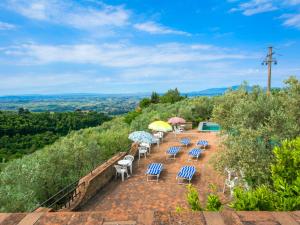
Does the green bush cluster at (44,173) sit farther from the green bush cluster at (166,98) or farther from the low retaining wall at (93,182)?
the green bush cluster at (166,98)

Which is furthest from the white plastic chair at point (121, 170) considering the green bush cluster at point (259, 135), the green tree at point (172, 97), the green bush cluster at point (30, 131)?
the green tree at point (172, 97)

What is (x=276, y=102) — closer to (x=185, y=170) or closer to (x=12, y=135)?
(x=185, y=170)

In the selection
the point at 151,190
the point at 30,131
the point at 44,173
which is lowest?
the point at 30,131

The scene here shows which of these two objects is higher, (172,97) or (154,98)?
(172,97)

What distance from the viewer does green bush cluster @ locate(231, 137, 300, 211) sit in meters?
5.46

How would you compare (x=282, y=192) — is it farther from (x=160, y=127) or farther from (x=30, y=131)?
(x=30, y=131)

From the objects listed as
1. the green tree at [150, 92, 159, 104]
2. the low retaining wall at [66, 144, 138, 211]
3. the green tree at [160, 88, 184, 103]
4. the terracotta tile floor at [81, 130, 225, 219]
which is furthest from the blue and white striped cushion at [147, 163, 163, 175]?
the green tree at [150, 92, 159, 104]

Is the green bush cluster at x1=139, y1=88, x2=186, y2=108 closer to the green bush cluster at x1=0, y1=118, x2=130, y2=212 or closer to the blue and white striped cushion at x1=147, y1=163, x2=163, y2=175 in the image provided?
the green bush cluster at x1=0, y1=118, x2=130, y2=212

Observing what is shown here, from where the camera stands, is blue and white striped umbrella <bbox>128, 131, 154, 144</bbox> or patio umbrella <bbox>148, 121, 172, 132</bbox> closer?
blue and white striped umbrella <bbox>128, 131, 154, 144</bbox>

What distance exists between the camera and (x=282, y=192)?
574 cm

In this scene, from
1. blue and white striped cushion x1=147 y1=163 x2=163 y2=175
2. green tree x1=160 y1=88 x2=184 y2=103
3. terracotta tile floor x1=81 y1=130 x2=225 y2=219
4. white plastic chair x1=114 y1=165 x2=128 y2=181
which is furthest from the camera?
green tree x1=160 y1=88 x2=184 y2=103

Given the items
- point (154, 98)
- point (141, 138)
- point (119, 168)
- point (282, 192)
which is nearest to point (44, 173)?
point (119, 168)

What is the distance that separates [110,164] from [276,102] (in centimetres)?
866

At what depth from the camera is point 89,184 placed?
1062cm
